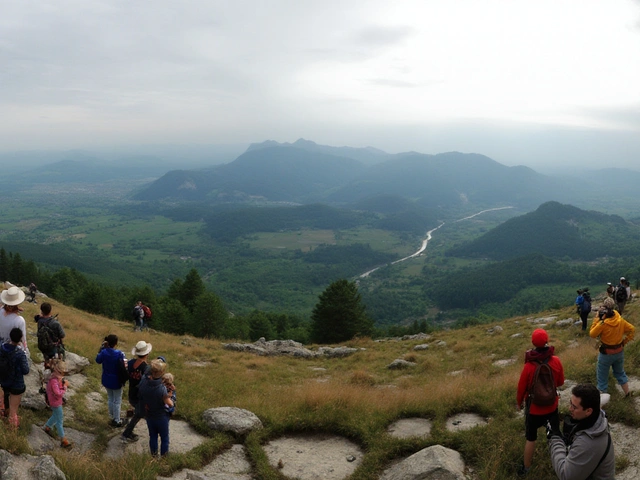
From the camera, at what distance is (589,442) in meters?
4.69

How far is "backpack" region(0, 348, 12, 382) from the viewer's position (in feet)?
25.6

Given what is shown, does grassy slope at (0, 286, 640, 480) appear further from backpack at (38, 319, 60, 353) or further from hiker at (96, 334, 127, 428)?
backpack at (38, 319, 60, 353)

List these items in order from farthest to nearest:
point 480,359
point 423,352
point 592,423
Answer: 1. point 423,352
2. point 480,359
3. point 592,423

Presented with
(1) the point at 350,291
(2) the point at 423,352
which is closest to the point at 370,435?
(2) the point at 423,352

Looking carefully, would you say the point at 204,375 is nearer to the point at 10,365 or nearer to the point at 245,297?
the point at 10,365

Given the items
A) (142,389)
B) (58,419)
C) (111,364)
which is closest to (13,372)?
(58,419)

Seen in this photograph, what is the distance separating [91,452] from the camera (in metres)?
7.80

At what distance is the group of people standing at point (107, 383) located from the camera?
25.5ft

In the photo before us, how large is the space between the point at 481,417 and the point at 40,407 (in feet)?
37.5

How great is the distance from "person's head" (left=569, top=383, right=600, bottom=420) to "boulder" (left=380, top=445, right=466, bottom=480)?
10.2ft

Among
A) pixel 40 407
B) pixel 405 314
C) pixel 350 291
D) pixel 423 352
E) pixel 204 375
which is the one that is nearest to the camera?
pixel 40 407

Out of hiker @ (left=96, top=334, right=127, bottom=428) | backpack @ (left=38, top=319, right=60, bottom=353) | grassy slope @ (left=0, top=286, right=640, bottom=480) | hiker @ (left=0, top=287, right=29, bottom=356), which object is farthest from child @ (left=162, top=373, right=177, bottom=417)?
backpack @ (left=38, top=319, right=60, bottom=353)

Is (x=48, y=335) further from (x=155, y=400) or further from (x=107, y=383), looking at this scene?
(x=155, y=400)

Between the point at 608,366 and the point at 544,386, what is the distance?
12.0 feet
